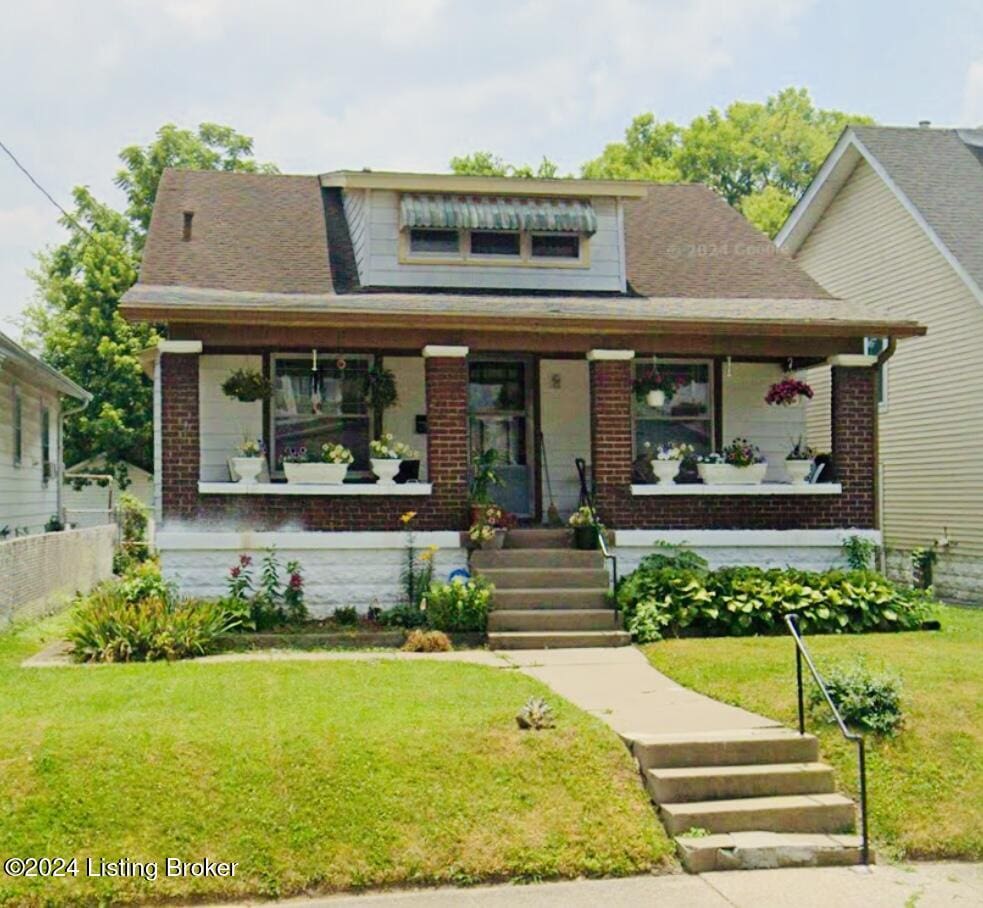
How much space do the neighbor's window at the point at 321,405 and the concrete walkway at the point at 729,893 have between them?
349 inches

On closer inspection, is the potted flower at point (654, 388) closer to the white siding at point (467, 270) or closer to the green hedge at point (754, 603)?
the white siding at point (467, 270)

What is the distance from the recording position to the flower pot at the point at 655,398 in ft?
50.1

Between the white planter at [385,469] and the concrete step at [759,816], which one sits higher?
the white planter at [385,469]

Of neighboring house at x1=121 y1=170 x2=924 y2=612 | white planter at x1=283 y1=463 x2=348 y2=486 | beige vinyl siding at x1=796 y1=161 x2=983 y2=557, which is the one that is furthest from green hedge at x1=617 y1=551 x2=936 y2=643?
beige vinyl siding at x1=796 y1=161 x2=983 y2=557

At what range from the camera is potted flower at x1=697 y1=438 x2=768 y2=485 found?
14422 mm

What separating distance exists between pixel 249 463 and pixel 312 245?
446 cm

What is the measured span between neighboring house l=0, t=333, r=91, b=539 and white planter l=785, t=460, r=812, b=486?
11.0m

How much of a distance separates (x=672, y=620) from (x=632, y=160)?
39.2 meters

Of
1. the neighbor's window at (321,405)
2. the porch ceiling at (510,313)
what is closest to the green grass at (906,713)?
the porch ceiling at (510,313)

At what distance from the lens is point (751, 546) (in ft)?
46.9

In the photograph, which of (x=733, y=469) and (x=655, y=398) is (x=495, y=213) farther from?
(x=733, y=469)

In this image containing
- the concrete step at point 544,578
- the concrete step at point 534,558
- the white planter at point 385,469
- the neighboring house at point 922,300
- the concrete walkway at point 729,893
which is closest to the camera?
the concrete walkway at point 729,893

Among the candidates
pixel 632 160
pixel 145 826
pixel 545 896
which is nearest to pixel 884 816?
pixel 545 896

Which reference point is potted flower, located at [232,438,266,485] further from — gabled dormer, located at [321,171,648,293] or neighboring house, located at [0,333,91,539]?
neighboring house, located at [0,333,91,539]
